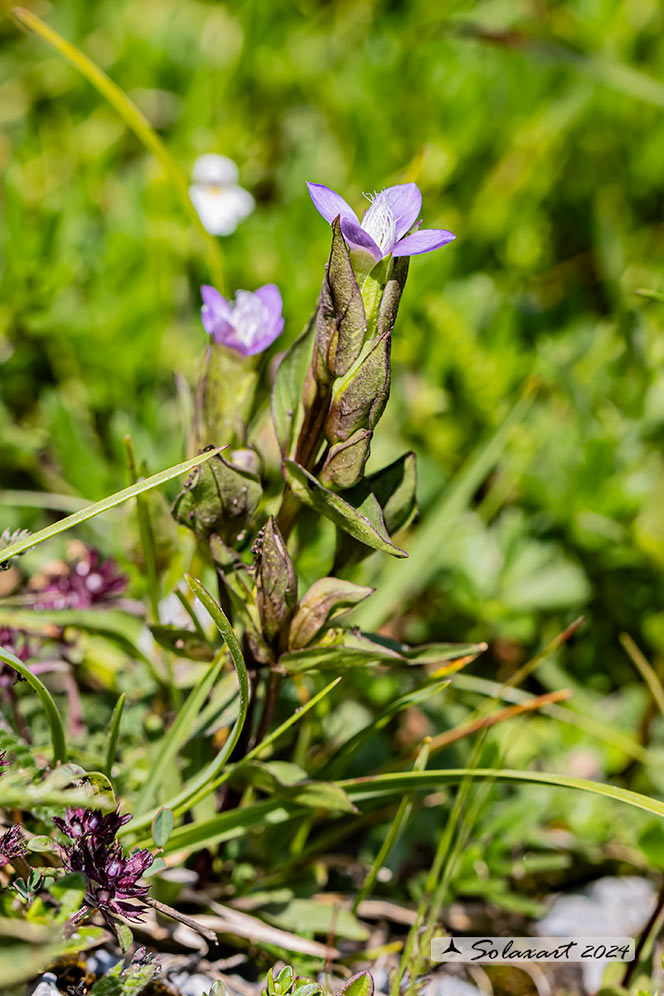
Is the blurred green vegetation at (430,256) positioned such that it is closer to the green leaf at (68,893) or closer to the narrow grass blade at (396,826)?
the narrow grass blade at (396,826)

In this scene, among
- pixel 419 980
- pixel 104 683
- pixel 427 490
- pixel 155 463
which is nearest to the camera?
pixel 419 980

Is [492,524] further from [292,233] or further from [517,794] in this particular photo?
[292,233]

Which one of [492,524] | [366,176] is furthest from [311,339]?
[366,176]

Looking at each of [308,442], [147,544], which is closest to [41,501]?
[147,544]

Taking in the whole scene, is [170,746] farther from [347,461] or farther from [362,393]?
[362,393]

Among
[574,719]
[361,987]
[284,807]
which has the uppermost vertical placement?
[284,807]

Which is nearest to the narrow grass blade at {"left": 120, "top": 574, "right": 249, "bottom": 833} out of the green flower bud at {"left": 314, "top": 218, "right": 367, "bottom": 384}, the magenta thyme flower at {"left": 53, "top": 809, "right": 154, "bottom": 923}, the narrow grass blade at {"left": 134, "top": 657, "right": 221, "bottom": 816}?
the narrow grass blade at {"left": 134, "top": 657, "right": 221, "bottom": 816}

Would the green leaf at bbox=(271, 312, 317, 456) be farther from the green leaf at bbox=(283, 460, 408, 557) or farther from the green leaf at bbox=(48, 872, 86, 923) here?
the green leaf at bbox=(48, 872, 86, 923)
